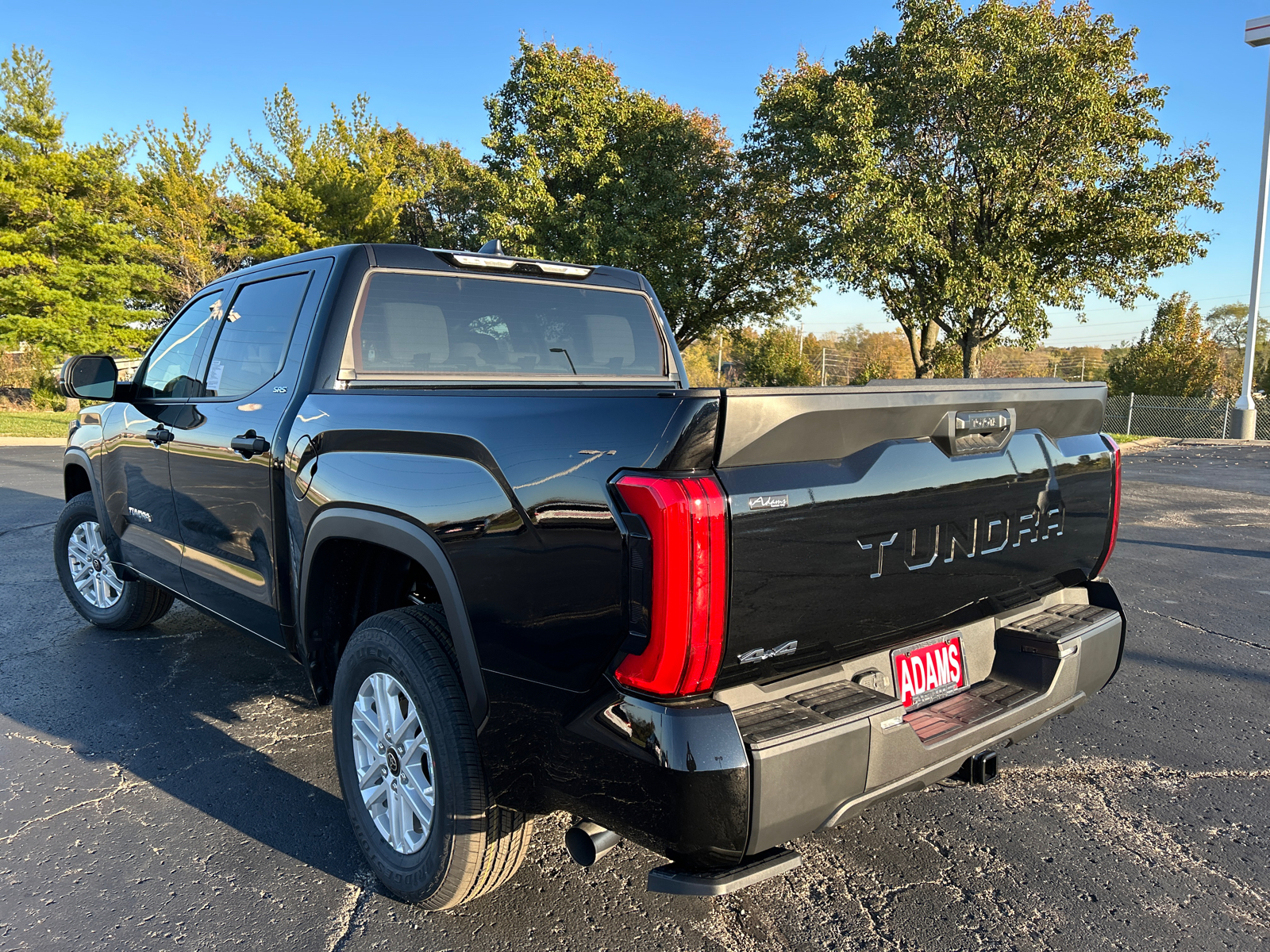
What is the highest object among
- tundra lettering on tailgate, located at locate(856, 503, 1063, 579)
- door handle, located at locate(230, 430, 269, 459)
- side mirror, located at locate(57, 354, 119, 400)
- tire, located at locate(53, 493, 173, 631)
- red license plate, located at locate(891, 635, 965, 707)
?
side mirror, located at locate(57, 354, 119, 400)

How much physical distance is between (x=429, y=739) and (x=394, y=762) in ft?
0.98

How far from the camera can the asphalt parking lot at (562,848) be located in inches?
96.0

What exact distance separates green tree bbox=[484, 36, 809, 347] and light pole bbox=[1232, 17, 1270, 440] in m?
12.1

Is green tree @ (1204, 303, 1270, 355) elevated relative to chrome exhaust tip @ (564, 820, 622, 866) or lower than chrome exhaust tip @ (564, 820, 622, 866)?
elevated

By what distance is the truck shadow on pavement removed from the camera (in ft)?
10.0

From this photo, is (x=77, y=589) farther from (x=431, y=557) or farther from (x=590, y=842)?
(x=590, y=842)

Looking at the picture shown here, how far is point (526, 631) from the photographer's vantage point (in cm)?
204

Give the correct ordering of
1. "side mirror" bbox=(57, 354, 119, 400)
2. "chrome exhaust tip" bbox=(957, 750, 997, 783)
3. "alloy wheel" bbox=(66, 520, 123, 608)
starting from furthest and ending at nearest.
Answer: "alloy wheel" bbox=(66, 520, 123, 608), "side mirror" bbox=(57, 354, 119, 400), "chrome exhaust tip" bbox=(957, 750, 997, 783)

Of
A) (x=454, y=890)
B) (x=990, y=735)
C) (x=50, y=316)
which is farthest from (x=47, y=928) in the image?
(x=50, y=316)

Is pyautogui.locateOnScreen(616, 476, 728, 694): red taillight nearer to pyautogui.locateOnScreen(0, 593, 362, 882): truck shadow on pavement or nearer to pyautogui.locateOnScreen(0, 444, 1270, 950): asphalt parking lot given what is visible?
pyautogui.locateOnScreen(0, 444, 1270, 950): asphalt parking lot

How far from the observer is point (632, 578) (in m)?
1.79

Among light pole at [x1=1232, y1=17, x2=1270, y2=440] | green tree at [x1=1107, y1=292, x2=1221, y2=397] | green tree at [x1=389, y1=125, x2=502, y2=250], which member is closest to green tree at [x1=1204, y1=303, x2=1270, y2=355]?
green tree at [x1=1107, y1=292, x2=1221, y2=397]

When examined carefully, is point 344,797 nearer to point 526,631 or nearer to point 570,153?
point 526,631

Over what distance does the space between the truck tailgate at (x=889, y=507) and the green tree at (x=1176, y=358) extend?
120ft
